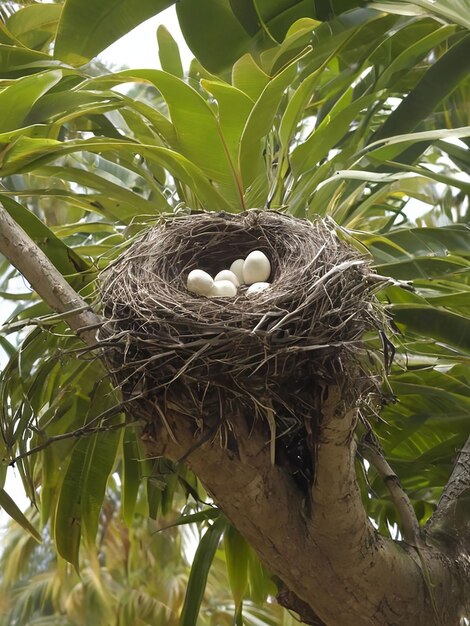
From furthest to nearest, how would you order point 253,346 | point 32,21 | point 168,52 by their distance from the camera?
point 32,21 < point 168,52 < point 253,346

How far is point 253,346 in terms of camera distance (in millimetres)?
943

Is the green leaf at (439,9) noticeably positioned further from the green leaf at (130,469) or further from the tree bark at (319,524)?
the green leaf at (130,469)

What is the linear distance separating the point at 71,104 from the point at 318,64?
0.41 metres

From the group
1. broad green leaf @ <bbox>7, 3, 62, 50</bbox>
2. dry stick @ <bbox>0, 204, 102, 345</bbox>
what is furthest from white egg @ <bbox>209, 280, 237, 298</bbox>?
broad green leaf @ <bbox>7, 3, 62, 50</bbox>

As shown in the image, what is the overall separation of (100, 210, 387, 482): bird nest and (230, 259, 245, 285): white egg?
0.37ft

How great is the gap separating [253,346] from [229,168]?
15.4 inches

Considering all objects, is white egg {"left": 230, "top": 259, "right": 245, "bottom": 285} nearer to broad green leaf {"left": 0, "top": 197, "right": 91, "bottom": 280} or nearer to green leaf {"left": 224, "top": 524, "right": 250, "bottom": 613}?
broad green leaf {"left": 0, "top": 197, "right": 91, "bottom": 280}

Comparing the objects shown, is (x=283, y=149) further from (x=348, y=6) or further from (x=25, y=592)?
(x=25, y=592)

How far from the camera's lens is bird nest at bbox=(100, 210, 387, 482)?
0.94m

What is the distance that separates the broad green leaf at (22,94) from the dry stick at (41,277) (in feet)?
0.64

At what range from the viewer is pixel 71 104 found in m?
1.23

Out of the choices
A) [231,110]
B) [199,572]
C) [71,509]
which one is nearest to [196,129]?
[231,110]

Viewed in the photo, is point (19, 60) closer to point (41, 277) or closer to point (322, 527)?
point (41, 277)

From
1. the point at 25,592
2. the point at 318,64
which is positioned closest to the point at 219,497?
the point at 318,64
